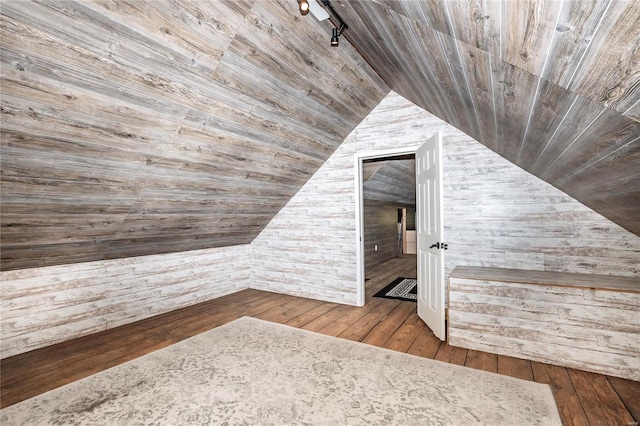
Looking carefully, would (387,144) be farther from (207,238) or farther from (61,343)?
(61,343)

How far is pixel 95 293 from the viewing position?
Result: 3.29 meters

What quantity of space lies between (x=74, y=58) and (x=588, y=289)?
3.83m

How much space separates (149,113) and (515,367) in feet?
11.4

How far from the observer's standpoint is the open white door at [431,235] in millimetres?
2871

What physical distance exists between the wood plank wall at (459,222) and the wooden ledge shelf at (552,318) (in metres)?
0.28

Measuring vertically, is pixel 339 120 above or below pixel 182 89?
above

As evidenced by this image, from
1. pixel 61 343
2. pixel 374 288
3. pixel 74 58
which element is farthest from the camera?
pixel 374 288

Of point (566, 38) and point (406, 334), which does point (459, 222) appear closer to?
point (406, 334)

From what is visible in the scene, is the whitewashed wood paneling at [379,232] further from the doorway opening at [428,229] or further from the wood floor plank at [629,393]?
the wood floor plank at [629,393]

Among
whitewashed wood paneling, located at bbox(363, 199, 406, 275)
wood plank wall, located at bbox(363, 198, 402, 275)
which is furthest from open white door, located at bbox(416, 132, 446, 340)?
wood plank wall, located at bbox(363, 198, 402, 275)

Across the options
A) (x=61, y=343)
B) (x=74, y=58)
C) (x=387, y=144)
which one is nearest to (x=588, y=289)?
(x=387, y=144)

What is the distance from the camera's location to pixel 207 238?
4.30 m

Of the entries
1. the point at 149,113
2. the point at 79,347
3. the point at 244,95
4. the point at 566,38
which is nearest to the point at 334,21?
the point at 244,95

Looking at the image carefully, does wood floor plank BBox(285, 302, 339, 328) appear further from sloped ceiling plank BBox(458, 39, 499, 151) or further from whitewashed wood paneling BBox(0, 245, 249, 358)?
sloped ceiling plank BBox(458, 39, 499, 151)
